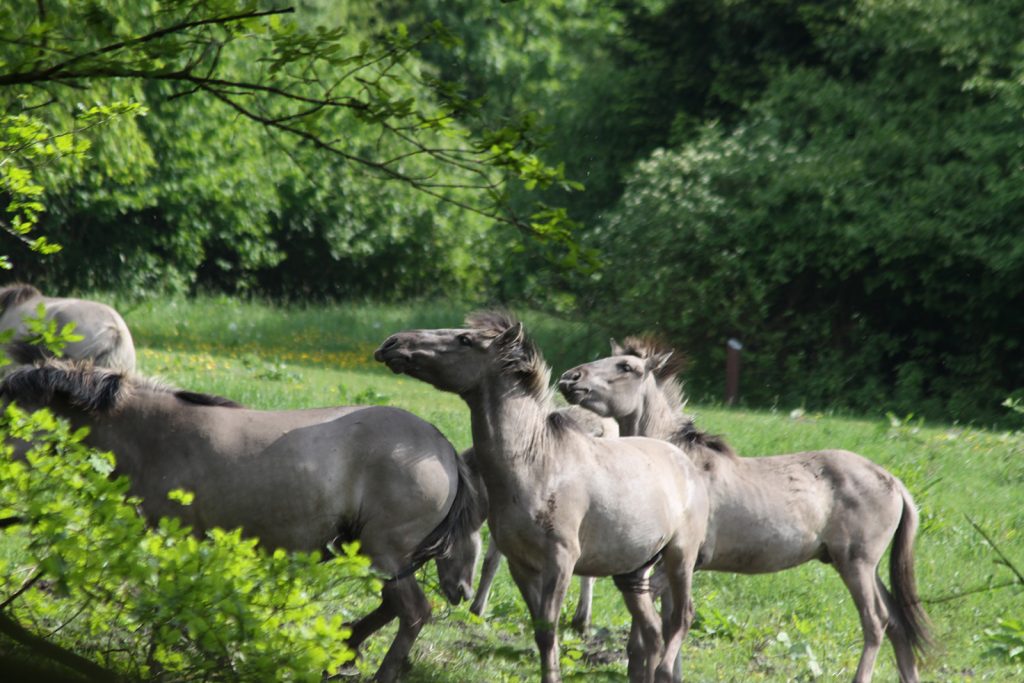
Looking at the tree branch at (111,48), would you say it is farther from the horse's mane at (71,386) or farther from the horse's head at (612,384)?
the horse's head at (612,384)

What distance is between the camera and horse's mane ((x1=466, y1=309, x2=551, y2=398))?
21.4ft

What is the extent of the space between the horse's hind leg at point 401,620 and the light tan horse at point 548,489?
1.78ft

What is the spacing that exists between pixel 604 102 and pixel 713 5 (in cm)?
336

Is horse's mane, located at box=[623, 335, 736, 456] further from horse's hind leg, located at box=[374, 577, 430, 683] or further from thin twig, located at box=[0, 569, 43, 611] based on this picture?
thin twig, located at box=[0, 569, 43, 611]

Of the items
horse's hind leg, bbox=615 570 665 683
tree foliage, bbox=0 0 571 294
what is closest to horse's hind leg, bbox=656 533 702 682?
horse's hind leg, bbox=615 570 665 683

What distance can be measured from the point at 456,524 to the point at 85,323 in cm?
558

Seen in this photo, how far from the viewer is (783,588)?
9.68 meters

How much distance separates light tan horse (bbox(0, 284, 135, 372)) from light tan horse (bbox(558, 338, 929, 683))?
14.9 feet

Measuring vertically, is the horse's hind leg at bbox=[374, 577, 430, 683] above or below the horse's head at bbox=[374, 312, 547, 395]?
below

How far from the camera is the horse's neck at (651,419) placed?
8.21 metres

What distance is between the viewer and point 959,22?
19.2 meters

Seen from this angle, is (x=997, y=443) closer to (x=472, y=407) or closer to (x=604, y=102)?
(x=472, y=407)

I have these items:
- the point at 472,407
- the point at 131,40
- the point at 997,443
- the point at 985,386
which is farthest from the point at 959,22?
the point at 131,40

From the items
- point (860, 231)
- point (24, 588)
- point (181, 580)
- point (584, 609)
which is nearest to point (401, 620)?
point (584, 609)
